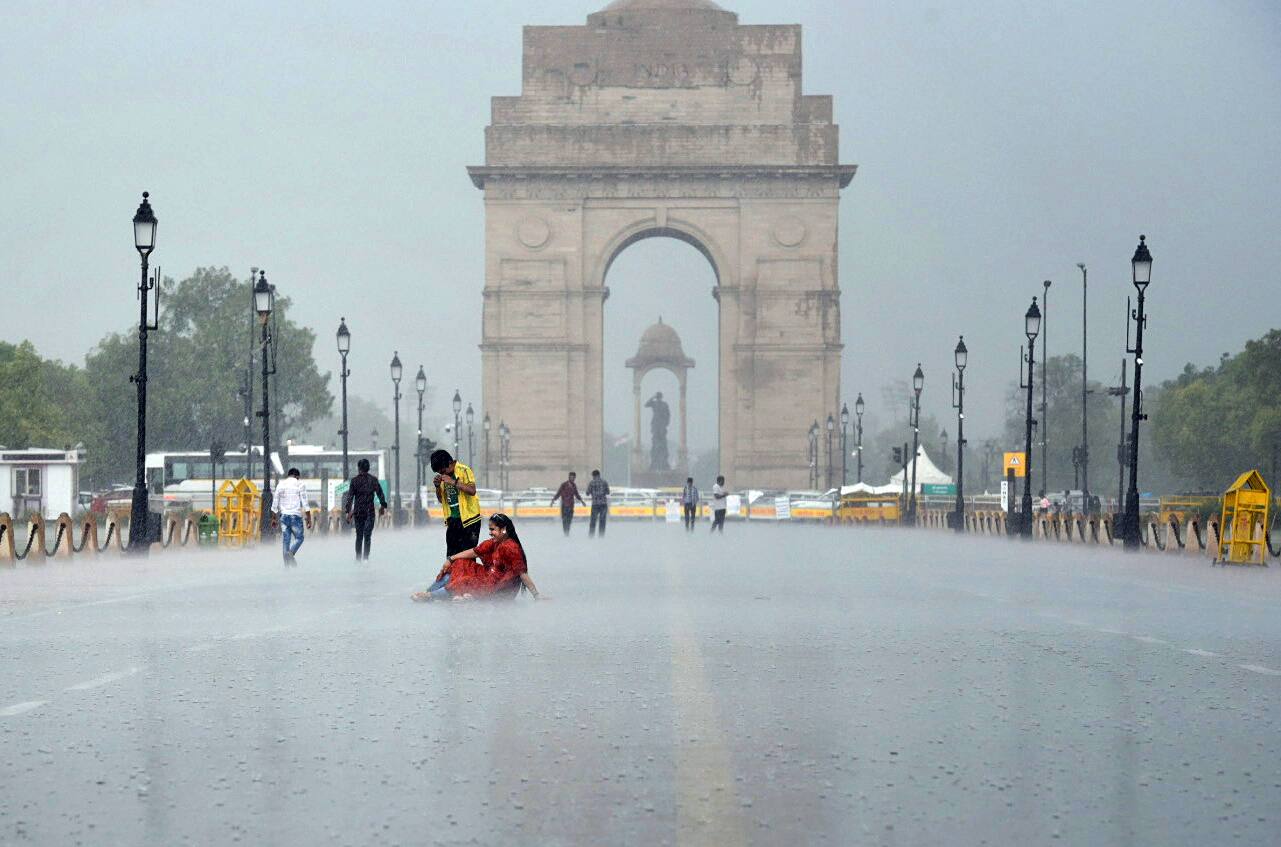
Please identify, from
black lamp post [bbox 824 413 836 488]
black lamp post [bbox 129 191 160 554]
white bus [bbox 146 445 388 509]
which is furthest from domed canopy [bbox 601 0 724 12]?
black lamp post [bbox 129 191 160 554]

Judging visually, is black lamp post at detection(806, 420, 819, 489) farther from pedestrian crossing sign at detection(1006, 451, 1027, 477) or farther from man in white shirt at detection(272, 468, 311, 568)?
man in white shirt at detection(272, 468, 311, 568)

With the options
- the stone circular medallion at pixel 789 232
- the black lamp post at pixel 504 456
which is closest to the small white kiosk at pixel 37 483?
the black lamp post at pixel 504 456

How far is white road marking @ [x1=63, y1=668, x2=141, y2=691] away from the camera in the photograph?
10680mm

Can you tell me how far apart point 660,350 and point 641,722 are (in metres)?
121

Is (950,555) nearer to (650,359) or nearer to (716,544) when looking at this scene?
(716,544)

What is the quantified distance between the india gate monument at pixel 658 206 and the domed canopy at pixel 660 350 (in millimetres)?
44320

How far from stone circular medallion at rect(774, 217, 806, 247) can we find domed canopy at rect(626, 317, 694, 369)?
44824 millimetres

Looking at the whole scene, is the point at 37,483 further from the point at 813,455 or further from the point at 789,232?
the point at 789,232

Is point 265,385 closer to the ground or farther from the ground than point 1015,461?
farther from the ground

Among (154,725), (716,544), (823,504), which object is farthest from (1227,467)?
(154,725)

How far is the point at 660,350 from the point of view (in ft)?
427

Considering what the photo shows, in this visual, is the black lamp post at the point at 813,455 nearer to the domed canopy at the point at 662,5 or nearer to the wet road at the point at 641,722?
the domed canopy at the point at 662,5

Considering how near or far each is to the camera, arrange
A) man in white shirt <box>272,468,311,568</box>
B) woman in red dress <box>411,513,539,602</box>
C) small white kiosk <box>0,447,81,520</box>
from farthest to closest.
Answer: small white kiosk <box>0,447,81,520</box>, man in white shirt <box>272,468,311,568</box>, woman in red dress <box>411,513,539,602</box>

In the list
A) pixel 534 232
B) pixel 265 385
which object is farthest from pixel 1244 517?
pixel 534 232
